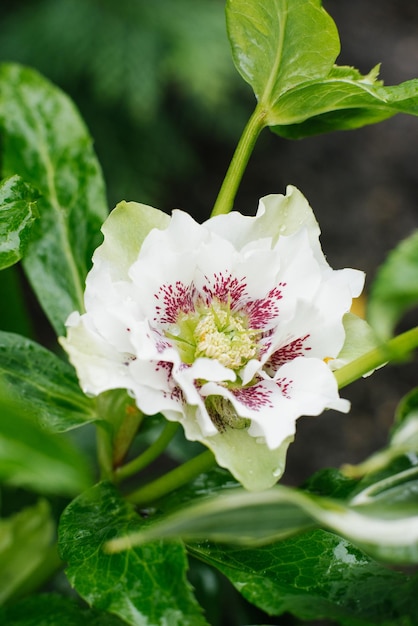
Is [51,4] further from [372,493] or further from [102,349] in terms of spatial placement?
[372,493]

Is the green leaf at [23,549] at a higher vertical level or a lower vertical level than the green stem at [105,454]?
lower

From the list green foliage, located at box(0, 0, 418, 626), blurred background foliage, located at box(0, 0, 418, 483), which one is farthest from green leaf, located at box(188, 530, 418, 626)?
blurred background foliage, located at box(0, 0, 418, 483)

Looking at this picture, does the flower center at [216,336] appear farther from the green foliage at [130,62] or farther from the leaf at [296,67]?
the green foliage at [130,62]

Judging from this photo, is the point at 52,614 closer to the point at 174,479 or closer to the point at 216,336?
the point at 174,479

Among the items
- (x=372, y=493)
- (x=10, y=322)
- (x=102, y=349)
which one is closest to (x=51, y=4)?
→ (x=10, y=322)

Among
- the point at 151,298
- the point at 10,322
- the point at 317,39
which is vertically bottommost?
the point at 10,322

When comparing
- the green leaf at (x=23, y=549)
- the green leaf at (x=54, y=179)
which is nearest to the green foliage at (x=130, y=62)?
the green leaf at (x=54, y=179)

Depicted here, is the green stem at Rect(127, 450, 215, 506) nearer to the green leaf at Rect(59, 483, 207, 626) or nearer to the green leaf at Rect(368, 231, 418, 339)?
the green leaf at Rect(59, 483, 207, 626)
